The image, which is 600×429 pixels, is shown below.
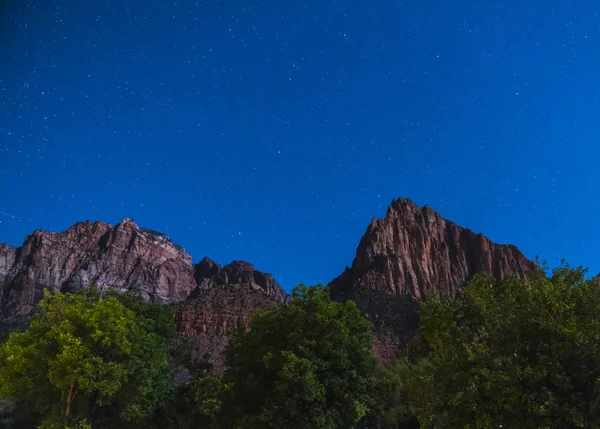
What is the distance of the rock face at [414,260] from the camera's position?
150 m

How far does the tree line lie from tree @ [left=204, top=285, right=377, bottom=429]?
0.08 m

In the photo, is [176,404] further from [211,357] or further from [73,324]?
[211,357]

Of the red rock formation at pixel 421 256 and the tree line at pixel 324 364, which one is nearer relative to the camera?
the tree line at pixel 324 364

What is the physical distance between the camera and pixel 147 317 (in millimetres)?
47000

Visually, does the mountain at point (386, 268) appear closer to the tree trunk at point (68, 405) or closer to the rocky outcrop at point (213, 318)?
the rocky outcrop at point (213, 318)

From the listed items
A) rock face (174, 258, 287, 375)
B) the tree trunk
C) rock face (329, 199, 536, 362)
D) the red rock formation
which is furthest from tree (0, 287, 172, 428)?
the red rock formation

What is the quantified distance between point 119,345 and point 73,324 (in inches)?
149

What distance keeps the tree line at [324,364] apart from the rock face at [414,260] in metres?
93.5

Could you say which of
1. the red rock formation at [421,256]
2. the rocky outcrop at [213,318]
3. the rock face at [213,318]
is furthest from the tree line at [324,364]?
the red rock formation at [421,256]

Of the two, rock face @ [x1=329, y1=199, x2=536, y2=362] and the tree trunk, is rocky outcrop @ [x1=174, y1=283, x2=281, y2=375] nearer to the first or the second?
rock face @ [x1=329, y1=199, x2=536, y2=362]

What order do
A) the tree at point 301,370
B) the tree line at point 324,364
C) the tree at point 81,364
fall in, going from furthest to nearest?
the tree at point 81,364
the tree at point 301,370
the tree line at point 324,364

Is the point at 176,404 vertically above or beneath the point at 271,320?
beneath

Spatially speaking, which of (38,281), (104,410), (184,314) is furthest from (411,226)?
(104,410)

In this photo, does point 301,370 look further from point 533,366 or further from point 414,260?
point 414,260
